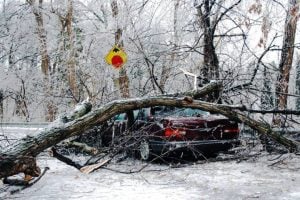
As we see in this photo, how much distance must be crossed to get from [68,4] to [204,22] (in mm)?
14301

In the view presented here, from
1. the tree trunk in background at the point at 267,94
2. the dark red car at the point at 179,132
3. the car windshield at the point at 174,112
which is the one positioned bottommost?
the dark red car at the point at 179,132

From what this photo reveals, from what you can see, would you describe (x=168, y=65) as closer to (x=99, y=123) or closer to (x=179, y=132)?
(x=179, y=132)

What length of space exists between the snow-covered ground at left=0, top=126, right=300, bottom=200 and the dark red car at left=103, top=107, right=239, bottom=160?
1.32ft

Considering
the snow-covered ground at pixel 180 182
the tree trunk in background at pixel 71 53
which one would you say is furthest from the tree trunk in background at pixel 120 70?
the snow-covered ground at pixel 180 182

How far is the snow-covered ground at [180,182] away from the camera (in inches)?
277

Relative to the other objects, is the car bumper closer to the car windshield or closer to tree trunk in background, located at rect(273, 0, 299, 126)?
the car windshield

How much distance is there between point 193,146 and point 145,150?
117cm

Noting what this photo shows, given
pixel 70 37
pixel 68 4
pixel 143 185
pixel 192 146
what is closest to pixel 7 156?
pixel 143 185

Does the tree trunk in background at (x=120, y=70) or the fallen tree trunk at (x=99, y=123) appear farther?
the tree trunk in background at (x=120, y=70)

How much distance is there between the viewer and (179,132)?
390 inches

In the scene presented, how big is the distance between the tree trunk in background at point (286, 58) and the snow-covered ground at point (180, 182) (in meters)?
1.59

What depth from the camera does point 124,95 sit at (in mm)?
17797

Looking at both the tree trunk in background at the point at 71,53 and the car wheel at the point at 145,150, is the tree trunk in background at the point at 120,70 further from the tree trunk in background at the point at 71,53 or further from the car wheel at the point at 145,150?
the car wheel at the point at 145,150

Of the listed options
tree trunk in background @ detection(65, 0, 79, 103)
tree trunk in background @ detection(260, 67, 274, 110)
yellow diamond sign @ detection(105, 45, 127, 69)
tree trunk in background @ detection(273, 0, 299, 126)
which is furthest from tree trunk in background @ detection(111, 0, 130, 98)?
tree trunk in background @ detection(260, 67, 274, 110)
